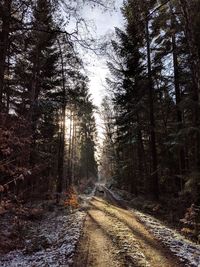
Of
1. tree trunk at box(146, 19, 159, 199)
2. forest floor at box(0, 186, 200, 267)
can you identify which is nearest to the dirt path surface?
forest floor at box(0, 186, 200, 267)

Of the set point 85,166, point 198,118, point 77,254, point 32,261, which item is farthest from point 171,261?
point 85,166

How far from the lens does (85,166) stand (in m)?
57.9

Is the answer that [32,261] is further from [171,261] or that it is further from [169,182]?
[169,182]

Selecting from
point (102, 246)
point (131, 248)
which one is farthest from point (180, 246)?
point (102, 246)

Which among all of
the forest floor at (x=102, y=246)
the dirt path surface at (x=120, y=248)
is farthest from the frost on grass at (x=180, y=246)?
the dirt path surface at (x=120, y=248)

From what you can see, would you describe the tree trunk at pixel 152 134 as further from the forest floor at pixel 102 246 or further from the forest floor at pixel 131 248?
the forest floor at pixel 131 248

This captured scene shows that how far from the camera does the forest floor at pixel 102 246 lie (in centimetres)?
671

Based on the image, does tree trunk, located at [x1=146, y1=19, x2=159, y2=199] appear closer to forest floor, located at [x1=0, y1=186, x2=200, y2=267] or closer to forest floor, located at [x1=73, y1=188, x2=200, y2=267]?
forest floor, located at [x1=0, y1=186, x2=200, y2=267]

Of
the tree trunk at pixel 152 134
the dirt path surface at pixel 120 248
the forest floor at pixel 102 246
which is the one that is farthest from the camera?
the tree trunk at pixel 152 134

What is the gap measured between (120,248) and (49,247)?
2.10 metres

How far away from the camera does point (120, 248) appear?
24.7 feet

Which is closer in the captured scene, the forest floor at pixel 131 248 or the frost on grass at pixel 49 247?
the forest floor at pixel 131 248

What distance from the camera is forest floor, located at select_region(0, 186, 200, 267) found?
671 cm

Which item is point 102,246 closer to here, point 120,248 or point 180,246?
point 120,248
